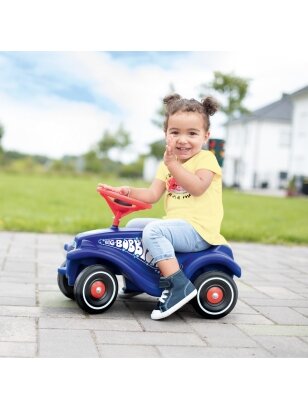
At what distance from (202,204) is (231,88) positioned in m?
29.8

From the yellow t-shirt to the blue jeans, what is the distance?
1.7 inches

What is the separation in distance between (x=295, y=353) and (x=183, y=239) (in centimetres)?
83

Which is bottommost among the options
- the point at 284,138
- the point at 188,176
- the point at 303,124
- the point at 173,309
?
the point at 173,309

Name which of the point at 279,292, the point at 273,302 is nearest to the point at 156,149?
the point at 279,292

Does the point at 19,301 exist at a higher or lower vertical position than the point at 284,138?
lower

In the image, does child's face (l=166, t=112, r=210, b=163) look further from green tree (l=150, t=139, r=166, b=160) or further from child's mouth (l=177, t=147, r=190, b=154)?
green tree (l=150, t=139, r=166, b=160)

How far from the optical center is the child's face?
3.24 m

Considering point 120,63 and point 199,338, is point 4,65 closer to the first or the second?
point 120,63

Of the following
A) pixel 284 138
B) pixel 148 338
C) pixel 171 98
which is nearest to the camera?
pixel 148 338

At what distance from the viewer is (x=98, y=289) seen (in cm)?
317

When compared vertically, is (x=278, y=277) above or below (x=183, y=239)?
below

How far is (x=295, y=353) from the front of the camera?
2.71 metres

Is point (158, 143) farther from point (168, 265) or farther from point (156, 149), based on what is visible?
point (168, 265)

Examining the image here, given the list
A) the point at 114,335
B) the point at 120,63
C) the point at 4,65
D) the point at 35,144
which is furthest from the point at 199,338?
the point at 35,144
